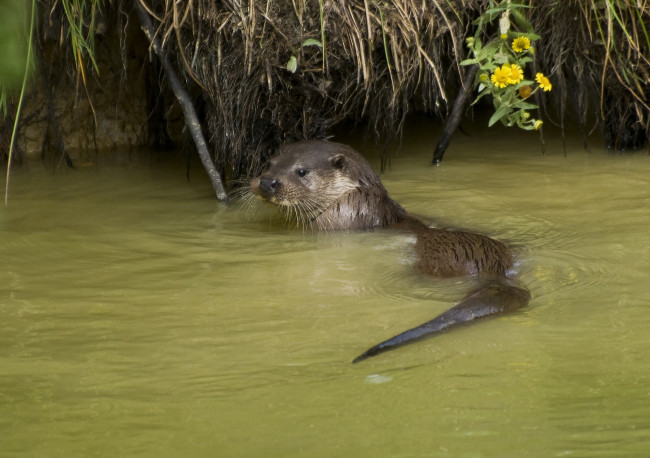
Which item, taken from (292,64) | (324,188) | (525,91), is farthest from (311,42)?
(525,91)

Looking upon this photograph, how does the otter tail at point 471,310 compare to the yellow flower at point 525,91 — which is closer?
the otter tail at point 471,310

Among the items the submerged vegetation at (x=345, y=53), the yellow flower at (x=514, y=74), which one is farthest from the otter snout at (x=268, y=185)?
the yellow flower at (x=514, y=74)

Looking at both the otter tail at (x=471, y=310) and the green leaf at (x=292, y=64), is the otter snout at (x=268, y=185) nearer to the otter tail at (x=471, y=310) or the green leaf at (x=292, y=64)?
the green leaf at (x=292, y=64)

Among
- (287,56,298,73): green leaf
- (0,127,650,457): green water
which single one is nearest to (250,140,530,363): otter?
(0,127,650,457): green water

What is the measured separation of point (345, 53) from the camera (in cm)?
391

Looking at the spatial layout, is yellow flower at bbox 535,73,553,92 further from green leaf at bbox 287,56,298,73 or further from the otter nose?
the otter nose

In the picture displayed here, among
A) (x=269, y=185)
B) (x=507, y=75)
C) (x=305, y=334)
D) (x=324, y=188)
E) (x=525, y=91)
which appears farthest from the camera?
(x=525, y=91)

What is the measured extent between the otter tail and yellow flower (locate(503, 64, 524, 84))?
147 cm

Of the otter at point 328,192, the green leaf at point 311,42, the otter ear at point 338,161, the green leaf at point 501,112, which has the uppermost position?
the green leaf at point 311,42

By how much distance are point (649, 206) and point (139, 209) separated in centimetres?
A: 214

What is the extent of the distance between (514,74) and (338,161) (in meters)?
0.86

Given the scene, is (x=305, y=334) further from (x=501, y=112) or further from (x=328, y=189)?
(x=501, y=112)

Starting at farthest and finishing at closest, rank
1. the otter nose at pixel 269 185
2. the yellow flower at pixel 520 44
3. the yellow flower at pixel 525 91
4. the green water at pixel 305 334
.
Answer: the yellow flower at pixel 525 91 → the yellow flower at pixel 520 44 → the otter nose at pixel 269 185 → the green water at pixel 305 334

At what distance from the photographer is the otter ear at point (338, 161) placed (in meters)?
3.74
